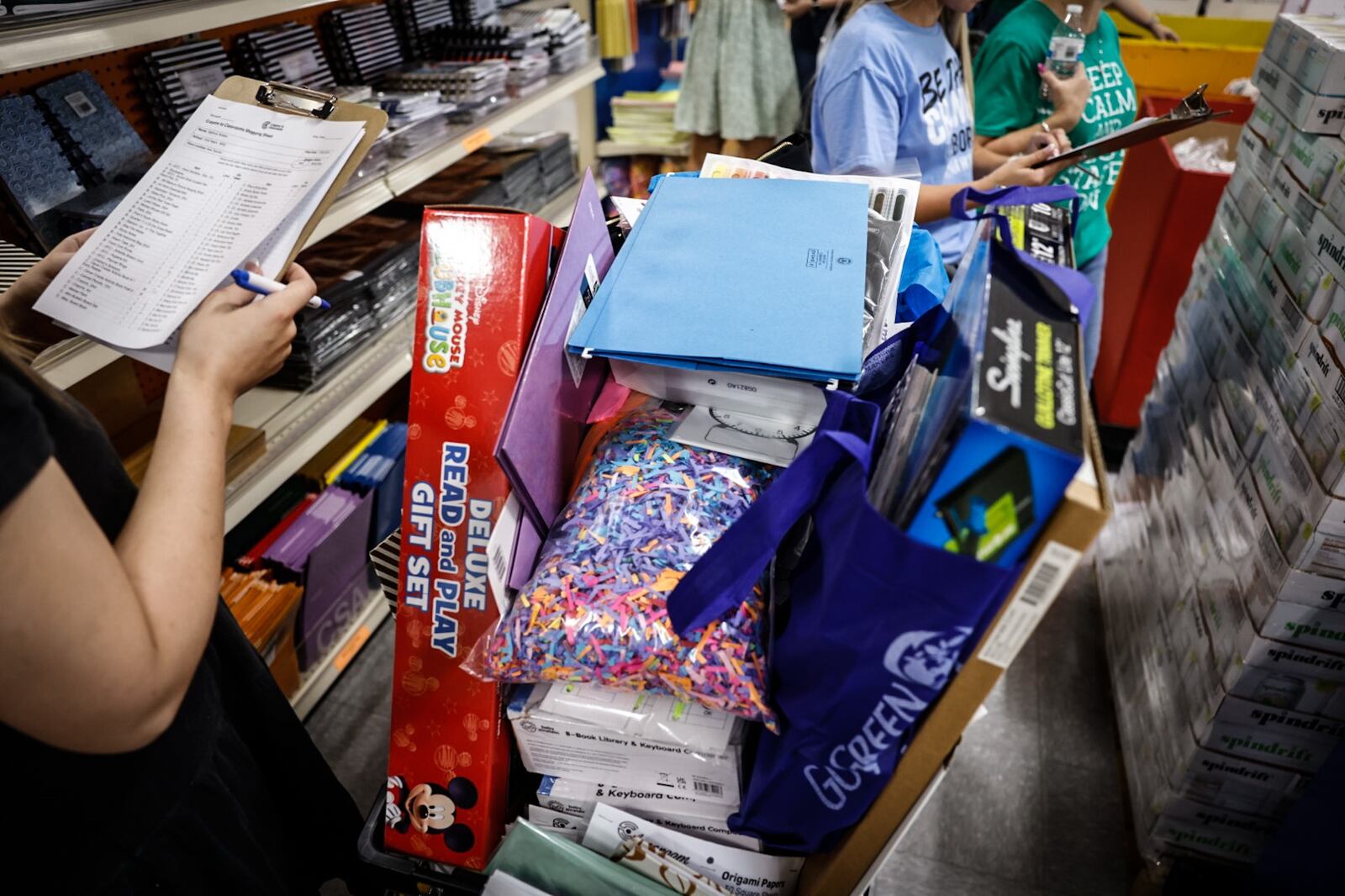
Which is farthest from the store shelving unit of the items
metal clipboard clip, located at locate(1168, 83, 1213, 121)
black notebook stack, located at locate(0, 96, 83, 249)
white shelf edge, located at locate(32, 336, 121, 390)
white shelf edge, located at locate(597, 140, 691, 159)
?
metal clipboard clip, located at locate(1168, 83, 1213, 121)

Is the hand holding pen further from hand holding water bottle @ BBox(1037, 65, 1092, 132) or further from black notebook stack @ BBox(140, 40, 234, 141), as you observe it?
hand holding water bottle @ BBox(1037, 65, 1092, 132)

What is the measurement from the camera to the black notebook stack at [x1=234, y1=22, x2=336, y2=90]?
189 centimetres

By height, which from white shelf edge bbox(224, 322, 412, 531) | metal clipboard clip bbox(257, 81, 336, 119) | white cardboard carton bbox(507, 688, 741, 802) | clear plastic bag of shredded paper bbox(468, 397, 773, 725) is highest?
metal clipboard clip bbox(257, 81, 336, 119)

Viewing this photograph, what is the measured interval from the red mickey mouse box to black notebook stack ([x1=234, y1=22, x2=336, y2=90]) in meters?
1.51

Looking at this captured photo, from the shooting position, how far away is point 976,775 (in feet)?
5.90

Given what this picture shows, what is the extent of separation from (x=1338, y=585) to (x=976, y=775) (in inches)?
34.2

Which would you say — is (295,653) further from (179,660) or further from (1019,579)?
(1019,579)

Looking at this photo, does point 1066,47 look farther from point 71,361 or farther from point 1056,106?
point 71,361

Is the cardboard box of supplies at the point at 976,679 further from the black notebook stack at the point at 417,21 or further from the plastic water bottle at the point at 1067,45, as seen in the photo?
the black notebook stack at the point at 417,21

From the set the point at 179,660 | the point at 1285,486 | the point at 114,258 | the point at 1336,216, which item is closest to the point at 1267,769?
the point at 1285,486

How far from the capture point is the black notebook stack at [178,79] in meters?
1.67

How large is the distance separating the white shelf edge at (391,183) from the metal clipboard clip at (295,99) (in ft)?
0.65

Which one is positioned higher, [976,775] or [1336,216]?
[1336,216]

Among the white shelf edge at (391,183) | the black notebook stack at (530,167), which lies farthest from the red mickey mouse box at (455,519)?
the black notebook stack at (530,167)
